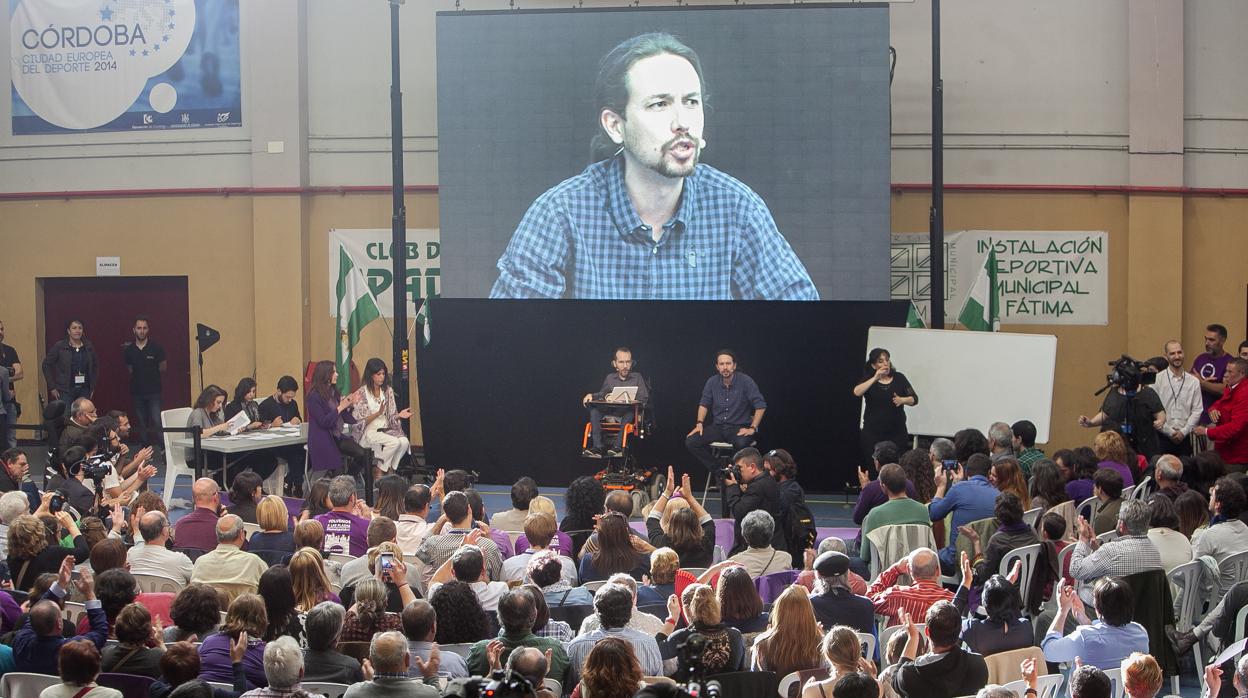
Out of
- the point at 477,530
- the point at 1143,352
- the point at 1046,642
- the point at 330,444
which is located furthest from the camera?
the point at 1143,352

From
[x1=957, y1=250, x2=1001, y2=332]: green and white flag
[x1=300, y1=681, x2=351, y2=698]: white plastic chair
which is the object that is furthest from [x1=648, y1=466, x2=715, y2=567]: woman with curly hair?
[x1=957, y1=250, x2=1001, y2=332]: green and white flag

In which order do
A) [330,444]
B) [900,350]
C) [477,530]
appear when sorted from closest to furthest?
[477,530] → [330,444] → [900,350]

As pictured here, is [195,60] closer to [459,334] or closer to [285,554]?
[459,334]

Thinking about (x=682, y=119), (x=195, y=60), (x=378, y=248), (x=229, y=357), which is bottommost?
(x=229, y=357)

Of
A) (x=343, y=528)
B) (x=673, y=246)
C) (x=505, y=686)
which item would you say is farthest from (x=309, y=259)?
(x=505, y=686)

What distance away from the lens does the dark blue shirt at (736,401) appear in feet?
32.0

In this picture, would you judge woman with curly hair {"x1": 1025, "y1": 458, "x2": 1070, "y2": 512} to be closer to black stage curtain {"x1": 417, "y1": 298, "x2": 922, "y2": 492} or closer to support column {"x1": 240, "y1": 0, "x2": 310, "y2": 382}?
black stage curtain {"x1": 417, "y1": 298, "x2": 922, "y2": 492}

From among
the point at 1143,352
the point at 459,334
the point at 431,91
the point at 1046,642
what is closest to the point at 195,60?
the point at 431,91

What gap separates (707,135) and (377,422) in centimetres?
385

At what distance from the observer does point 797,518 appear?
6.84 metres

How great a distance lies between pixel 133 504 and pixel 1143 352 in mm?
9322

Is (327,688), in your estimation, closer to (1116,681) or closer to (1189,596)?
(1116,681)

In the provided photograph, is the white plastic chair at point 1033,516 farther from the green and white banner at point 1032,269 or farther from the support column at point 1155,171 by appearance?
the support column at point 1155,171

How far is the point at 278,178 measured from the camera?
1283 cm
